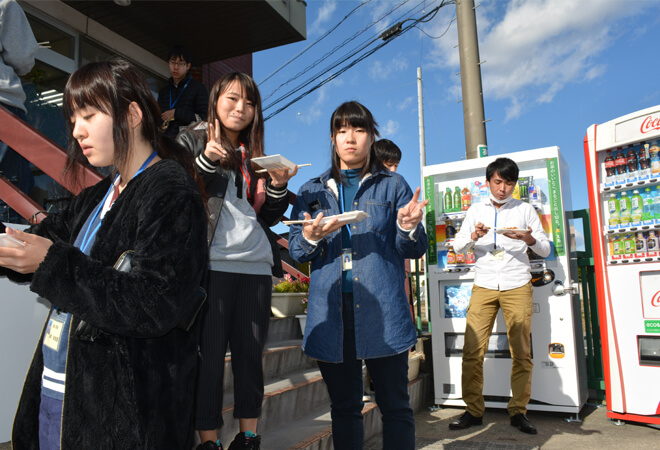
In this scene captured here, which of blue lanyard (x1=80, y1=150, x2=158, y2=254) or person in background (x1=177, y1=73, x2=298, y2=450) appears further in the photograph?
person in background (x1=177, y1=73, x2=298, y2=450)

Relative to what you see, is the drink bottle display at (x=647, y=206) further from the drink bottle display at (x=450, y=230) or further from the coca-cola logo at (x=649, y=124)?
the drink bottle display at (x=450, y=230)

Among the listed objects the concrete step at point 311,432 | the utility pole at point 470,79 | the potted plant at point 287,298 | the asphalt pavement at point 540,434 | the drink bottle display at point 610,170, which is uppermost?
the utility pole at point 470,79

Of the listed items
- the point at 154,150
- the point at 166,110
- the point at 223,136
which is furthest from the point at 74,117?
the point at 166,110

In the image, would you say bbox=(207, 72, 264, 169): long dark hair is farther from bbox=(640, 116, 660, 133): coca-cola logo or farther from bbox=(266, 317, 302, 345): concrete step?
bbox=(640, 116, 660, 133): coca-cola logo

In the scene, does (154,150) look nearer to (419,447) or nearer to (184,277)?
(184,277)

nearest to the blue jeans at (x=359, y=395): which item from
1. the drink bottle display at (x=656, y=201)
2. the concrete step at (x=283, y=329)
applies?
the concrete step at (x=283, y=329)

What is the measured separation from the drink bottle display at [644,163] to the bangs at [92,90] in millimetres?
4690

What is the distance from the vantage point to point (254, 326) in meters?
2.25

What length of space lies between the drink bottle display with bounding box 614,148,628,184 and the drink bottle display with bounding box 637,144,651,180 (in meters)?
0.12

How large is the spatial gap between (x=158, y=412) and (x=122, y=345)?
176 mm

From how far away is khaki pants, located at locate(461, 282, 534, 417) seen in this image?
4133 millimetres

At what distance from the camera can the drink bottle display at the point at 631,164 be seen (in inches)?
178

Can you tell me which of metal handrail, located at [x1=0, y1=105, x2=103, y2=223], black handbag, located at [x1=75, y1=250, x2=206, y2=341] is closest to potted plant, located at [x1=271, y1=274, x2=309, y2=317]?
metal handrail, located at [x1=0, y1=105, x2=103, y2=223]

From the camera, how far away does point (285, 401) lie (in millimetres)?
3379
